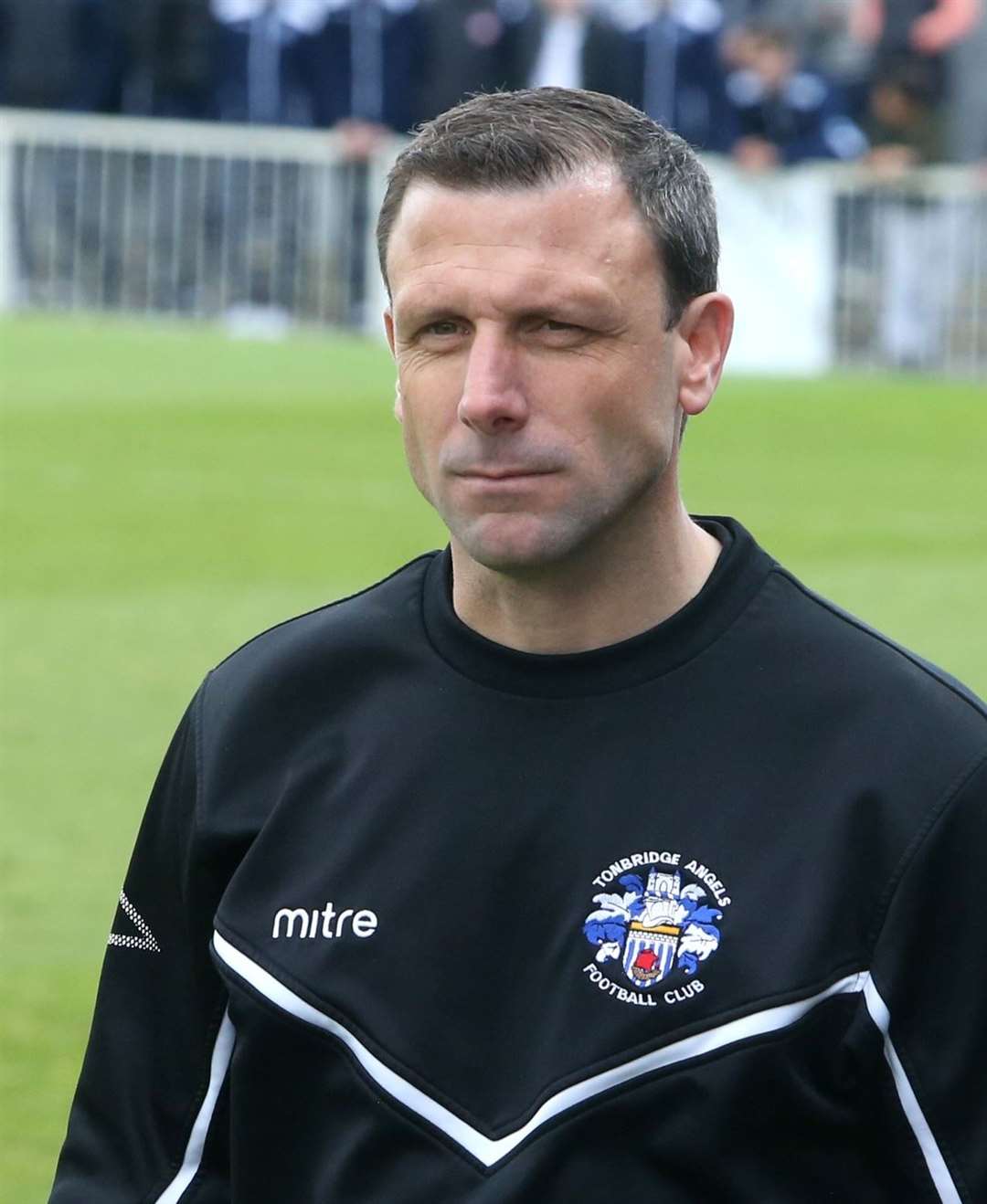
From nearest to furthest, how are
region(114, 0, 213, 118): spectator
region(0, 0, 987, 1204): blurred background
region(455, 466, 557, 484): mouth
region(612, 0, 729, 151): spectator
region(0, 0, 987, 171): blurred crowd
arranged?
region(455, 466, 557, 484): mouth, region(0, 0, 987, 1204): blurred background, region(0, 0, 987, 171): blurred crowd, region(114, 0, 213, 118): spectator, region(612, 0, 729, 151): spectator

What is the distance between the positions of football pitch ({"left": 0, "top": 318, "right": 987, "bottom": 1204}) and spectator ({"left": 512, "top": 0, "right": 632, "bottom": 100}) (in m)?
2.91

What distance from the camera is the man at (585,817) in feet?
7.49

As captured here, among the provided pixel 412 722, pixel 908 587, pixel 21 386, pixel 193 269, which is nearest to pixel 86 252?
pixel 193 269

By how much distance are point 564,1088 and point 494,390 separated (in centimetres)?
63

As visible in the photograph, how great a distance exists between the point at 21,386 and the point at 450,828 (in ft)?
37.3

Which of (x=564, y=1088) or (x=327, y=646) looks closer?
(x=564, y=1088)

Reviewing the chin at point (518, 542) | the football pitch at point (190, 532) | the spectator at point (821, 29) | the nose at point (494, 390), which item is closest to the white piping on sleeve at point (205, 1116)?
the chin at point (518, 542)

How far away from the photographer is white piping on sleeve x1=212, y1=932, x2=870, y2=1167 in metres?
2.27

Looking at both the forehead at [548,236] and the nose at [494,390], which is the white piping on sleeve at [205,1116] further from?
the forehead at [548,236]

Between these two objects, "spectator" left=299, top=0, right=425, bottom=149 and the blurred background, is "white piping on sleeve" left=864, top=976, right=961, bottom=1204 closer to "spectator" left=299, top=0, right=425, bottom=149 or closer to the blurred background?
the blurred background

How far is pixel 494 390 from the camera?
2357 millimetres

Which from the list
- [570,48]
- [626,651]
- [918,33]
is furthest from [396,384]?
[918,33]

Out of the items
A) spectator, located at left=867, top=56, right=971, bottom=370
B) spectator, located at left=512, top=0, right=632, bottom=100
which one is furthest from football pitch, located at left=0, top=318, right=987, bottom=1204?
spectator, located at left=512, top=0, right=632, bottom=100

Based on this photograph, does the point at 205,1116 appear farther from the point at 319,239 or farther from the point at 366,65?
the point at 366,65
